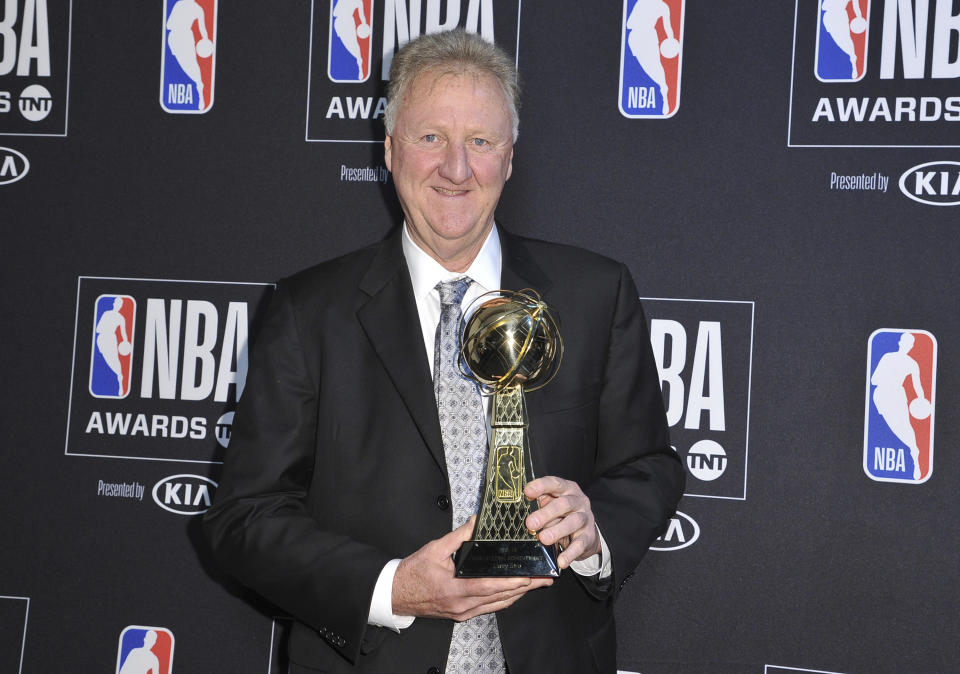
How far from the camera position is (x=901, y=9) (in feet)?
7.00

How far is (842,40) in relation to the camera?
2158 millimetres

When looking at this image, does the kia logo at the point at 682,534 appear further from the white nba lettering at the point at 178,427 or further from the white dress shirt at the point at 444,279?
the white nba lettering at the point at 178,427

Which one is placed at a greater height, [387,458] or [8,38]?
[8,38]

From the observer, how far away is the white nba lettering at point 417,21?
230 cm

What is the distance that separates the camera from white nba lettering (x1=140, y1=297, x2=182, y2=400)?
242cm

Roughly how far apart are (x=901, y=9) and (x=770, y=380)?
2.97ft

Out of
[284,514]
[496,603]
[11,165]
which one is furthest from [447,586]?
[11,165]

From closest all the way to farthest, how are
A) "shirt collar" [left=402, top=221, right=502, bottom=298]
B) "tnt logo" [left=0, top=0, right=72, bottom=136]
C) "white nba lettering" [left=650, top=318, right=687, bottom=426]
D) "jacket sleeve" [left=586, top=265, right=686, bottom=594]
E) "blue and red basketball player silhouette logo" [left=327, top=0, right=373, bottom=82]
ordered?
"jacket sleeve" [left=586, top=265, right=686, bottom=594] → "shirt collar" [left=402, top=221, right=502, bottom=298] → "white nba lettering" [left=650, top=318, right=687, bottom=426] → "blue and red basketball player silhouette logo" [left=327, top=0, right=373, bottom=82] → "tnt logo" [left=0, top=0, right=72, bottom=136]

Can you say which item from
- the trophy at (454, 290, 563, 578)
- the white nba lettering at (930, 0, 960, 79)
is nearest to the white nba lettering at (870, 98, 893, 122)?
the white nba lettering at (930, 0, 960, 79)

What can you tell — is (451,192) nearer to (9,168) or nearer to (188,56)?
(188,56)

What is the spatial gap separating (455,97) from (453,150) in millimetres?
91

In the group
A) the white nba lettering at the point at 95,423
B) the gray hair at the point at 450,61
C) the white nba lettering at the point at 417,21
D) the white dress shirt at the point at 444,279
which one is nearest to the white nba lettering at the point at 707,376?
the white dress shirt at the point at 444,279

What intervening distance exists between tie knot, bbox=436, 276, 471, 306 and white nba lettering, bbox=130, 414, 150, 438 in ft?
3.85

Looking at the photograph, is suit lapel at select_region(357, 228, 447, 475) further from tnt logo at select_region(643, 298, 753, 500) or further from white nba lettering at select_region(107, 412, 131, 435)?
white nba lettering at select_region(107, 412, 131, 435)
